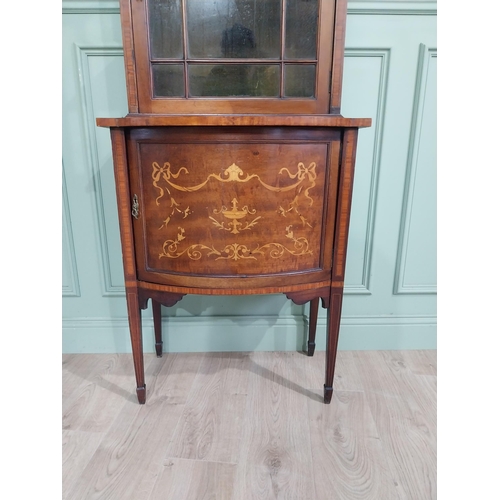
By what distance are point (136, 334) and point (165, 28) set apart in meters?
0.91

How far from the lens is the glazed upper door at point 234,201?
1.00 meters

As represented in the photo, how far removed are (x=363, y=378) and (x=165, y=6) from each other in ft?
4.49

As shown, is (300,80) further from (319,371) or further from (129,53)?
(319,371)

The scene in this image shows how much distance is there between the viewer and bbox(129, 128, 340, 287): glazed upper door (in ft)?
3.29

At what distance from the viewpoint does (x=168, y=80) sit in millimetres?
1134

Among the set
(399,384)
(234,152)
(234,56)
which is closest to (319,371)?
(399,384)

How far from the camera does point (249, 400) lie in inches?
51.6

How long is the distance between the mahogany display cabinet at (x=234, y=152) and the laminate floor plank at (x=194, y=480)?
17.8 inches

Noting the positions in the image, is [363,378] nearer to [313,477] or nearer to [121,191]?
[313,477]

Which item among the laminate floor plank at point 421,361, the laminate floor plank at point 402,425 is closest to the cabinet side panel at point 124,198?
the laminate floor plank at point 402,425

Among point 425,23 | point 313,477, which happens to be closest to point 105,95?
point 425,23

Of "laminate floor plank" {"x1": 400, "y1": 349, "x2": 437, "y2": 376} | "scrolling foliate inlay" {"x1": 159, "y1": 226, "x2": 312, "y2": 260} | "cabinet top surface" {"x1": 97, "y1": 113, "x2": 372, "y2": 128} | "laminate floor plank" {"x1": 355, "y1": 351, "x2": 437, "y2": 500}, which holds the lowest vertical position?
"laminate floor plank" {"x1": 400, "y1": 349, "x2": 437, "y2": 376}

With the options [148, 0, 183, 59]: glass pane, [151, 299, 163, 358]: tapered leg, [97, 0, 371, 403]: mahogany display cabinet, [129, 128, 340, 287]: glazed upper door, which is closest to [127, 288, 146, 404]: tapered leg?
[97, 0, 371, 403]: mahogany display cabinet

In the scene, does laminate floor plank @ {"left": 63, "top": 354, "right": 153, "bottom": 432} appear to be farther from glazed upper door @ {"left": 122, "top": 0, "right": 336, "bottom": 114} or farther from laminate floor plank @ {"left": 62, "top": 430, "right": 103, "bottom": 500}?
glazed upper door @ {"left": 122, "top": 0, "right": 336, "bottom": 114}
